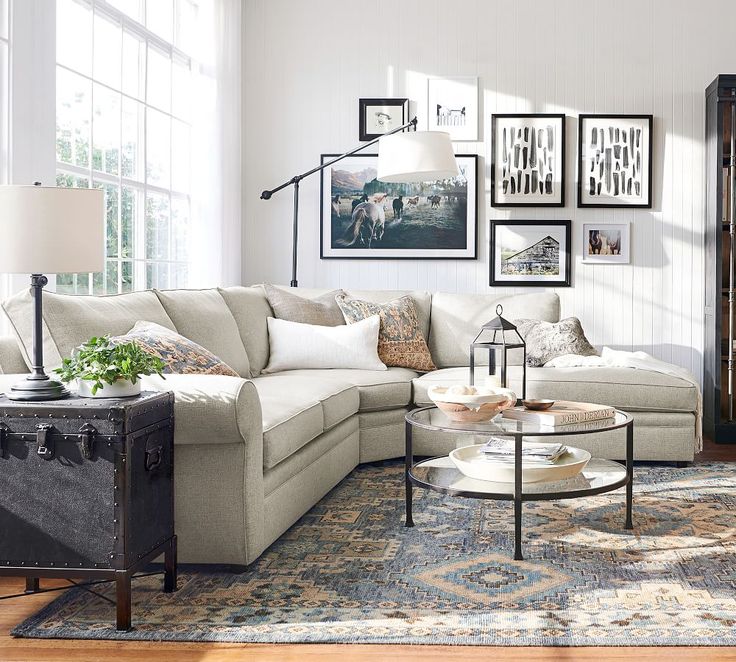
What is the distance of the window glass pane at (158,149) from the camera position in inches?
195

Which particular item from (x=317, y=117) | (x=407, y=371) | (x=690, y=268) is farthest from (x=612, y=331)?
(x=317, y=117)

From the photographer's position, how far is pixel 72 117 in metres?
4.05

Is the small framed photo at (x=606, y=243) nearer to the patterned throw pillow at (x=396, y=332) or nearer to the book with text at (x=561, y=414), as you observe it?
the patterned throw pillow at (x=396, y=332)

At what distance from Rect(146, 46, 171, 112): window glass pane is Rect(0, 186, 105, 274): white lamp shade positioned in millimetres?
2614

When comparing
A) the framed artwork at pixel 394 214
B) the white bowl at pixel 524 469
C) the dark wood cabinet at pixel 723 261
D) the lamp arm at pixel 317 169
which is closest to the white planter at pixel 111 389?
the white bowl at pixel 524 469

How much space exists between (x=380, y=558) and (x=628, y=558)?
830 millimetres

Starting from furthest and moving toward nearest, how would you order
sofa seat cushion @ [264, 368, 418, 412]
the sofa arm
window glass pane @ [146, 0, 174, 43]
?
window glass pane @ [146, 0, 174, 43] < sofa seat cushion @ [264, 368, 418, 412] < the sofa arm

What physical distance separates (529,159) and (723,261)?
1370 mm

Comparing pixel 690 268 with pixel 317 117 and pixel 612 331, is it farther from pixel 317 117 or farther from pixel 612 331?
pixel 317 117

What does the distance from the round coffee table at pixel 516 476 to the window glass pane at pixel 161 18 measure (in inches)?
110

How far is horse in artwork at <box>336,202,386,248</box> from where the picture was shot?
6.04 m

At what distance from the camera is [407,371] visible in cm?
496

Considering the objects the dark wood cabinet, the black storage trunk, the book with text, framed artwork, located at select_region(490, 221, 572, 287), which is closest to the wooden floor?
the black storage trunk

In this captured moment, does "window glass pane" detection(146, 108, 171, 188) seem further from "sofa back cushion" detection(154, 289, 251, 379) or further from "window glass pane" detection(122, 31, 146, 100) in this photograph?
"sofa back cushion" detection(154, 289, 251, 379)
